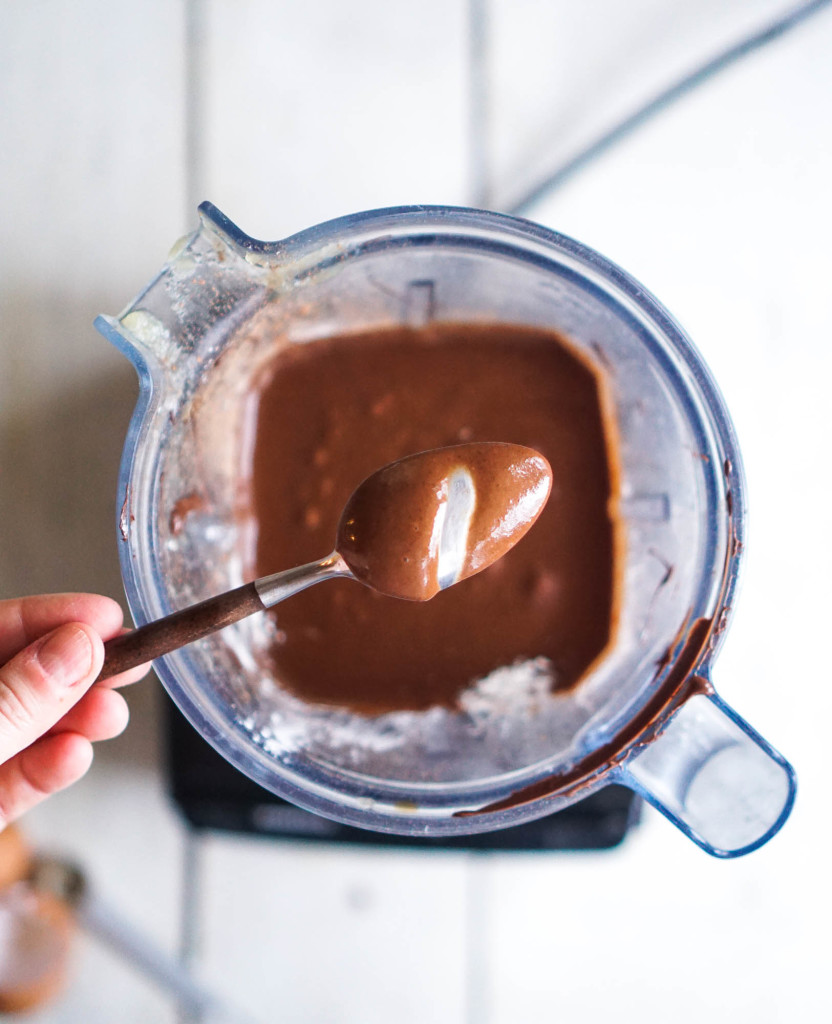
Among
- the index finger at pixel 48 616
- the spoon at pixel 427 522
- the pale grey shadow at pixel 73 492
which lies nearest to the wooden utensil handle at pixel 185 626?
the spoon at pixel 427 522

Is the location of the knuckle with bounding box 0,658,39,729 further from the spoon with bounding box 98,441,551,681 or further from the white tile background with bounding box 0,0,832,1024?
the white tile background with bounding box 0,0,832,1024

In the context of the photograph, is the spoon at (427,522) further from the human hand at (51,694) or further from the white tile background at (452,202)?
the white tile background at (452,202)

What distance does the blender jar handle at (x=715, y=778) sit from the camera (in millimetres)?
527

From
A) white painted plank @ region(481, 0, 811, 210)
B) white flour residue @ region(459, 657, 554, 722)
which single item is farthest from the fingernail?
white painted plank @ region(481, 0, 811, 210)

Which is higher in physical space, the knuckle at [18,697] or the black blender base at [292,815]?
the knuckle at [18,697]

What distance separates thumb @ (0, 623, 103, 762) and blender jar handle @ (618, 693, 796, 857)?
0.34m

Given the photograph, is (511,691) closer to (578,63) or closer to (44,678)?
(44,678)

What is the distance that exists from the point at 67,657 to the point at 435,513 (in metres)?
0.25

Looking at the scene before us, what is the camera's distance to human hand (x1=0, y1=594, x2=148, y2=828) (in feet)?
1.82

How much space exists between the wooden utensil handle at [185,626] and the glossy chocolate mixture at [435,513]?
8cm

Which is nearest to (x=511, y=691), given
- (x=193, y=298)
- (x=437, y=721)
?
(x=437, y=721)

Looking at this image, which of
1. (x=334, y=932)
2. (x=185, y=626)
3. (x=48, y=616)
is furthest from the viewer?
(x=334, y=932)

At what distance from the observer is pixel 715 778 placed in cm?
55

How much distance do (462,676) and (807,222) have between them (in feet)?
1.54
